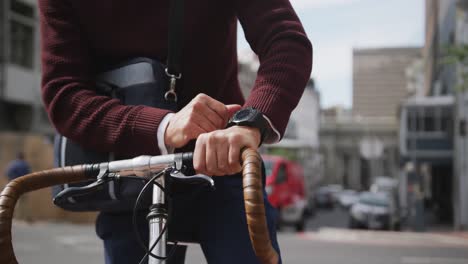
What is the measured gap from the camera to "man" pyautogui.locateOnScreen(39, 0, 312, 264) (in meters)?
1.63

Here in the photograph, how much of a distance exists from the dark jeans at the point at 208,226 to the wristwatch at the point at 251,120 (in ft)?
0.86

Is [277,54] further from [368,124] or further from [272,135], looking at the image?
[368,124]

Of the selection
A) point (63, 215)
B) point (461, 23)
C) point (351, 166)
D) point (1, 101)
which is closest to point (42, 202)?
point (63, 215)

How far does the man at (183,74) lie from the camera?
5.34 ft

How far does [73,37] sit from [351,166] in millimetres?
120797

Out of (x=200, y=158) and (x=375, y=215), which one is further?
(x=375, y=215)

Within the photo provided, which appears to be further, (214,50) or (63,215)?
(63,215)

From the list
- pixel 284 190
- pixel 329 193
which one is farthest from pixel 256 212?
pixel 329 193

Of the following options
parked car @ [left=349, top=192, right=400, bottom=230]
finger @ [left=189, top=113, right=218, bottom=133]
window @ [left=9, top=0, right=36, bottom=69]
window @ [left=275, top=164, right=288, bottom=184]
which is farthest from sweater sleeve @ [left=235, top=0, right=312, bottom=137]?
window @ [left=9, top=0, right=36, bottom=69]

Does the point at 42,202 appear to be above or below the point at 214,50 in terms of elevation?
below

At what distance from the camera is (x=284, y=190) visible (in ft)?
60.1

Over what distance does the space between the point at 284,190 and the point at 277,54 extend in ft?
55.0

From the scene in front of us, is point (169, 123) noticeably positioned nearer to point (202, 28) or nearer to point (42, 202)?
point (202, 28)

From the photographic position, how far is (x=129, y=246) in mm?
1834
